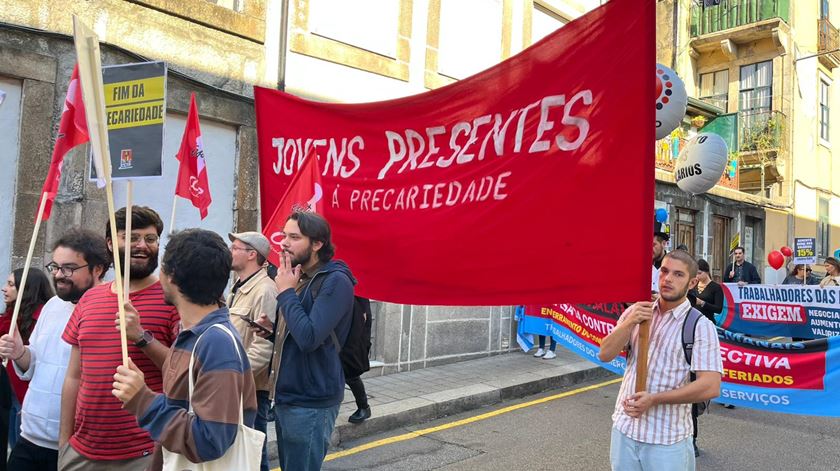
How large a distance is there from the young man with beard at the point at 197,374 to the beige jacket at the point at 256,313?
1494 mm

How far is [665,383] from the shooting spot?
124 inches

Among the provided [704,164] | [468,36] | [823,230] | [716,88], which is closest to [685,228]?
[716,88]

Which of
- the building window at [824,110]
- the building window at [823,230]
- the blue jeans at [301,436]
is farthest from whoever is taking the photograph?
the building window at [824,110]

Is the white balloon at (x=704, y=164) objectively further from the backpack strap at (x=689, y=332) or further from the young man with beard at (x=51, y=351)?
the young man with beard at (x=51, y=351)

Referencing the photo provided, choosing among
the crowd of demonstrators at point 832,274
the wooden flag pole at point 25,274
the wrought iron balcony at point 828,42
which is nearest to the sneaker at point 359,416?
the wooden flag pole at point 25,274

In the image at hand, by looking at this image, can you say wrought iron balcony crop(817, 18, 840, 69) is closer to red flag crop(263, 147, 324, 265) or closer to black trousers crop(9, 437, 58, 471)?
red flag crop(263, 147, 324, 265)

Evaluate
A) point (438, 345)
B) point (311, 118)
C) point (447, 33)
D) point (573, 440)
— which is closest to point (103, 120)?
point (311, 118)

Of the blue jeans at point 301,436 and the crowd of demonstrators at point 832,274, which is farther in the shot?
the crowd of demonstrators at point 832,274

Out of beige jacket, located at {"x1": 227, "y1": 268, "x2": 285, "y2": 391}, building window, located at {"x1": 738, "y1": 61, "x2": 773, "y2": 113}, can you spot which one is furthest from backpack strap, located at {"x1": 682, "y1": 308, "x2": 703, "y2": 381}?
building window, located at {"x1": 738, "y1": 61, "x2": 773, "y2": 113}

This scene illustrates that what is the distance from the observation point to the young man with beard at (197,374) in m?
2.11

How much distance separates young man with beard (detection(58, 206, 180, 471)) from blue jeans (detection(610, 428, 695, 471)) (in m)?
2.14

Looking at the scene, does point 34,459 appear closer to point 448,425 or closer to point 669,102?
point 448,425

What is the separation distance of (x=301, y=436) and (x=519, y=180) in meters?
1.66

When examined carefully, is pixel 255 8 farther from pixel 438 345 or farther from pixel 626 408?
pixel 626 408
